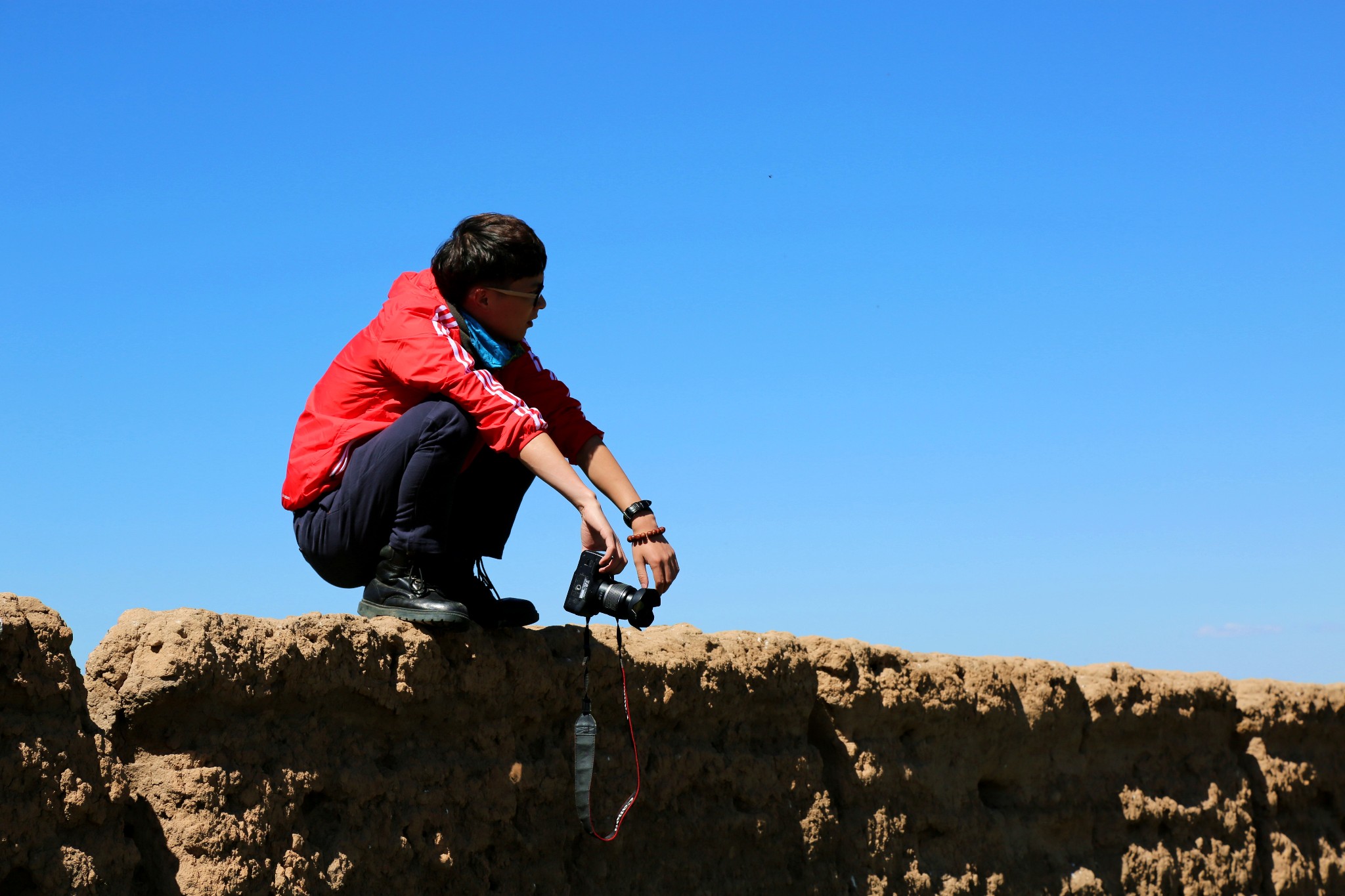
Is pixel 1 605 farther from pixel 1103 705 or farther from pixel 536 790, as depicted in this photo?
pixel 1103 705

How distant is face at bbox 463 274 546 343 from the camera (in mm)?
3258

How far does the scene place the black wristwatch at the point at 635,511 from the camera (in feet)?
10.8

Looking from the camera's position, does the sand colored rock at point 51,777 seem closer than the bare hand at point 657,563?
Yes

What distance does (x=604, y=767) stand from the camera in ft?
11.3

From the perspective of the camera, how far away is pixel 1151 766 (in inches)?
215

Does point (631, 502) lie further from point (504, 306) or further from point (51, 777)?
point (51, 777)

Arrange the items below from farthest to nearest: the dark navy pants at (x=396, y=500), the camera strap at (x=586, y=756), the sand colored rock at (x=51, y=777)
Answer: the camera strap at (x=586, y=756) < the dark navy pants at (x=396, y=500) < the sand colored rock at (x=51, y=777)

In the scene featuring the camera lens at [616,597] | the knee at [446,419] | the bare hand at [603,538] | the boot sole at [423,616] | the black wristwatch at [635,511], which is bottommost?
the boot sole at [423,616]

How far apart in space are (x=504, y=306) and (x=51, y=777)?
1446 millimetres

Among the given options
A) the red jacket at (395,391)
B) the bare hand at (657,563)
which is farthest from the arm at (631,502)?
the red jacket at (395,391)

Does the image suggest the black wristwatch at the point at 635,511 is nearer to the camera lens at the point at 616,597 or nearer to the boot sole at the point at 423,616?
the camera lens at the point at 616,597

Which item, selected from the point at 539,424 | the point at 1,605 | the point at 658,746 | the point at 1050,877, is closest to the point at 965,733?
the point at 1050,877

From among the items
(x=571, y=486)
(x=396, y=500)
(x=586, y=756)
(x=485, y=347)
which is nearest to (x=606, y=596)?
(x=571, y=486)

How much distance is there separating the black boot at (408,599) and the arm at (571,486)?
0.34 meters
